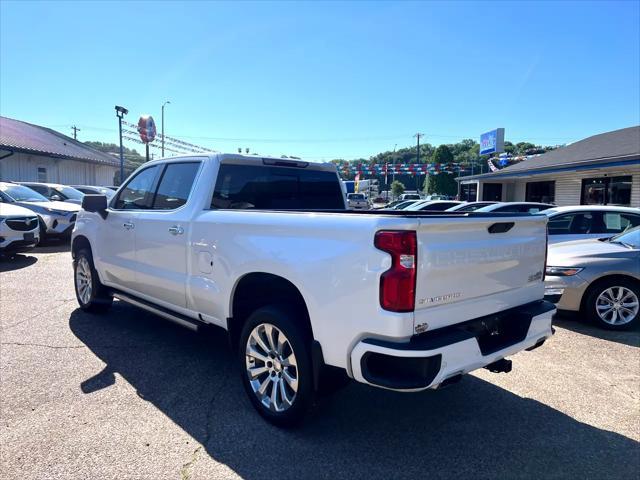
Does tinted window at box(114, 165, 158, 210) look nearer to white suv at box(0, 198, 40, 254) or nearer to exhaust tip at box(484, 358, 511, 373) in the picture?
exhaust tip at box(484, 358, 511, 373)

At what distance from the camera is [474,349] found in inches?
105

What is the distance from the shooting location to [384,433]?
317 cm

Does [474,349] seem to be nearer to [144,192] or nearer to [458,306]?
[458,306]

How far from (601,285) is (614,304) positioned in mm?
267

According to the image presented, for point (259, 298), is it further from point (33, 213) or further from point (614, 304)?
point (33, 213)

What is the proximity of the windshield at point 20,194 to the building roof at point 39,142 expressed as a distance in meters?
8.95

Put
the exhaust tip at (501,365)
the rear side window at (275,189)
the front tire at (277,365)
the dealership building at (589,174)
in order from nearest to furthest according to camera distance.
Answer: the front tire at (277,365)
the exhaust tip at (501,365)
the rear side window at (275,189)
the dealership building at (589,174)

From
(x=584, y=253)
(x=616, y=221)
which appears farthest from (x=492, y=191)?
(x=584, y=253)

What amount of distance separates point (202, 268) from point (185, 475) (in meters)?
1.58

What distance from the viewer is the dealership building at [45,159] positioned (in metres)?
21.5

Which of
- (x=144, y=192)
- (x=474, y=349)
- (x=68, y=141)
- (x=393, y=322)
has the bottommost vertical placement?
(x=474, y=349)

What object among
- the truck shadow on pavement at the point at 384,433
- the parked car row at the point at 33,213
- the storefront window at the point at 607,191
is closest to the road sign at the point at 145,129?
the parked car row at the point at 33,213

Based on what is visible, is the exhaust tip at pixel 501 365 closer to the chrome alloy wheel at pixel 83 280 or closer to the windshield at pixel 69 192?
the chrome alloy wheel at pixel 83 280

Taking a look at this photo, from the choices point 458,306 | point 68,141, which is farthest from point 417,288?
point 68,141
